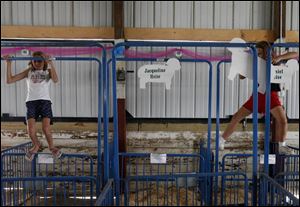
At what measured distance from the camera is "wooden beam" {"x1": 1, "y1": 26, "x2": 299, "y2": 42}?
204 inches

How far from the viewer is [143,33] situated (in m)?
5.24

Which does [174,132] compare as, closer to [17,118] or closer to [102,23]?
[102,23]

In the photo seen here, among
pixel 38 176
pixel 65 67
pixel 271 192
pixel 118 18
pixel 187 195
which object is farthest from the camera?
pixel 65 67

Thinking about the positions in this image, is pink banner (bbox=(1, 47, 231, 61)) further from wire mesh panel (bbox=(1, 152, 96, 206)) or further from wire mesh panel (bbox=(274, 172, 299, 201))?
wire mesh panel (bbox=(274, 172, 299, 201))

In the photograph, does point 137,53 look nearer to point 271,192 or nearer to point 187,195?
point 187,195

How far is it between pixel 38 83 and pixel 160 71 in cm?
182

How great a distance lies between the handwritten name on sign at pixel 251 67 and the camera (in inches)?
94.4

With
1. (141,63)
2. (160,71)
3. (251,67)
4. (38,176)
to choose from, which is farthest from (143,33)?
(251,67)

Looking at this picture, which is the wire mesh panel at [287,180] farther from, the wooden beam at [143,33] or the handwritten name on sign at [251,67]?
the wooden beam at [143,33]

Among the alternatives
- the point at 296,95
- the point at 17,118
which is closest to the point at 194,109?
the point at 296,95

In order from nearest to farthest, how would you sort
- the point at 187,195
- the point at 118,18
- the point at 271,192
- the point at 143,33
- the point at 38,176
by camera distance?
the point at 271,192, the point at 187,195, the point at 38,176, the point at 118,18, the point at 143,33

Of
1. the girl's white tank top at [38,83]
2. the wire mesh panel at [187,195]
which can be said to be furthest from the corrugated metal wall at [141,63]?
the girl's white tank top at [38,83]

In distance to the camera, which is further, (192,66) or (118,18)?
(192,66)

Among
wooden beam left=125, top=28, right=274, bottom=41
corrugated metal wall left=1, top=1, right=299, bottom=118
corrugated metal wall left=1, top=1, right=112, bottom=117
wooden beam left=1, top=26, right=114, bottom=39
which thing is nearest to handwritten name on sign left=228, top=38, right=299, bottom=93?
wooden beam left=125, top=28, right=274, bottom=41
